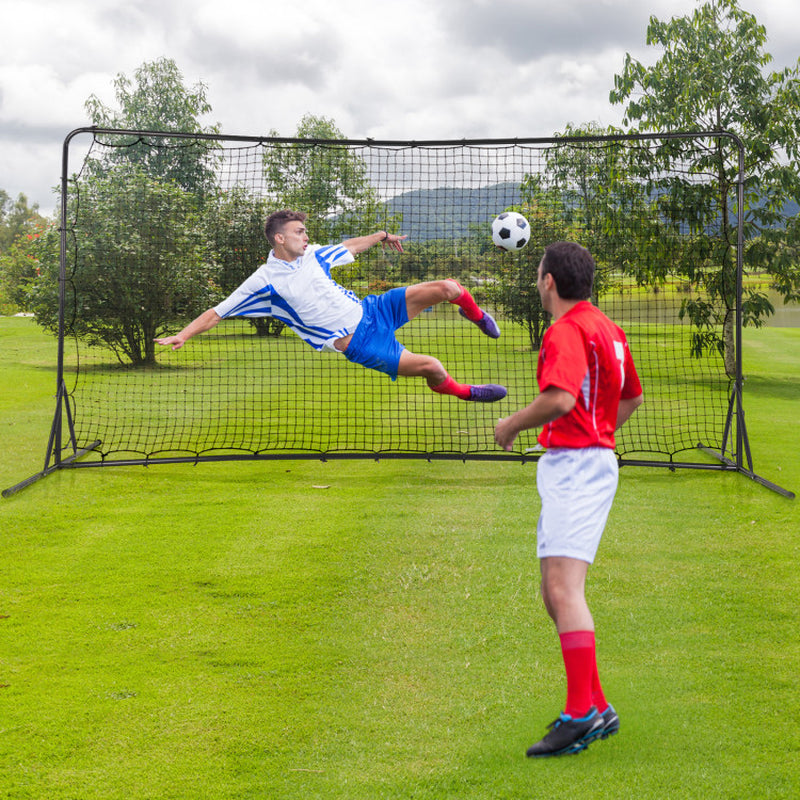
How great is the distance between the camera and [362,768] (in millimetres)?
3383

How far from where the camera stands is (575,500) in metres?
3.35

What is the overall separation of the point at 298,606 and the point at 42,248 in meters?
15.2

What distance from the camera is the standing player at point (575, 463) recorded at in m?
3.30

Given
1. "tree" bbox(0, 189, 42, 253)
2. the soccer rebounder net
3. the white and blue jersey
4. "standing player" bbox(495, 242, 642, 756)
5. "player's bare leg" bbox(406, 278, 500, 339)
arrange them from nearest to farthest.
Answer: "standing player" bbox(495, 242, 642, 756)
"player's bare leg" bbox(406, 278, 500, 339)
the white and blue jersey
the soccer rebounder net
"tree" bbox(0, 189, 42, 253)

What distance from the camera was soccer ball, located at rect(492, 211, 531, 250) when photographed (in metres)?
7.39

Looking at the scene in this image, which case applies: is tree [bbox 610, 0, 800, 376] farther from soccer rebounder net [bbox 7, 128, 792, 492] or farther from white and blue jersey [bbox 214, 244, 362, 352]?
white and blue jersey [bbox 214, 244, 362, 352]

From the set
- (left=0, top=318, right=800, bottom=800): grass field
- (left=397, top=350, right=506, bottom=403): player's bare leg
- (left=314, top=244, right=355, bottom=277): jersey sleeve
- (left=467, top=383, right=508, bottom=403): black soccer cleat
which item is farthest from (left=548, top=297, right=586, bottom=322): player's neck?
(left=314, top=244, right=355, bottom=277): jersey sleeve

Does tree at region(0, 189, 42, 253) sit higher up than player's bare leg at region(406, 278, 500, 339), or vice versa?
tree at region(0, 189, 42, 253)

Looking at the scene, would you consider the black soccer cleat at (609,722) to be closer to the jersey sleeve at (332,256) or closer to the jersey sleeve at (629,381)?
the jersey sleeve at (629,381)

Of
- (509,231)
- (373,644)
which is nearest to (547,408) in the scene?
(373,644)

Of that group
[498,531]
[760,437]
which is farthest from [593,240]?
[498,531]

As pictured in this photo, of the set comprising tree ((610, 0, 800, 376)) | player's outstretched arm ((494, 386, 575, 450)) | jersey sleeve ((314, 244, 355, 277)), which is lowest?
player's outstretched arm ((494, 386, 575, 450))

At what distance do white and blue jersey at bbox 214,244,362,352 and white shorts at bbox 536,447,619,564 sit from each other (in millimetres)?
3948

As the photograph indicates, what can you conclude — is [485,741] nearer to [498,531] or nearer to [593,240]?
[498,531]
